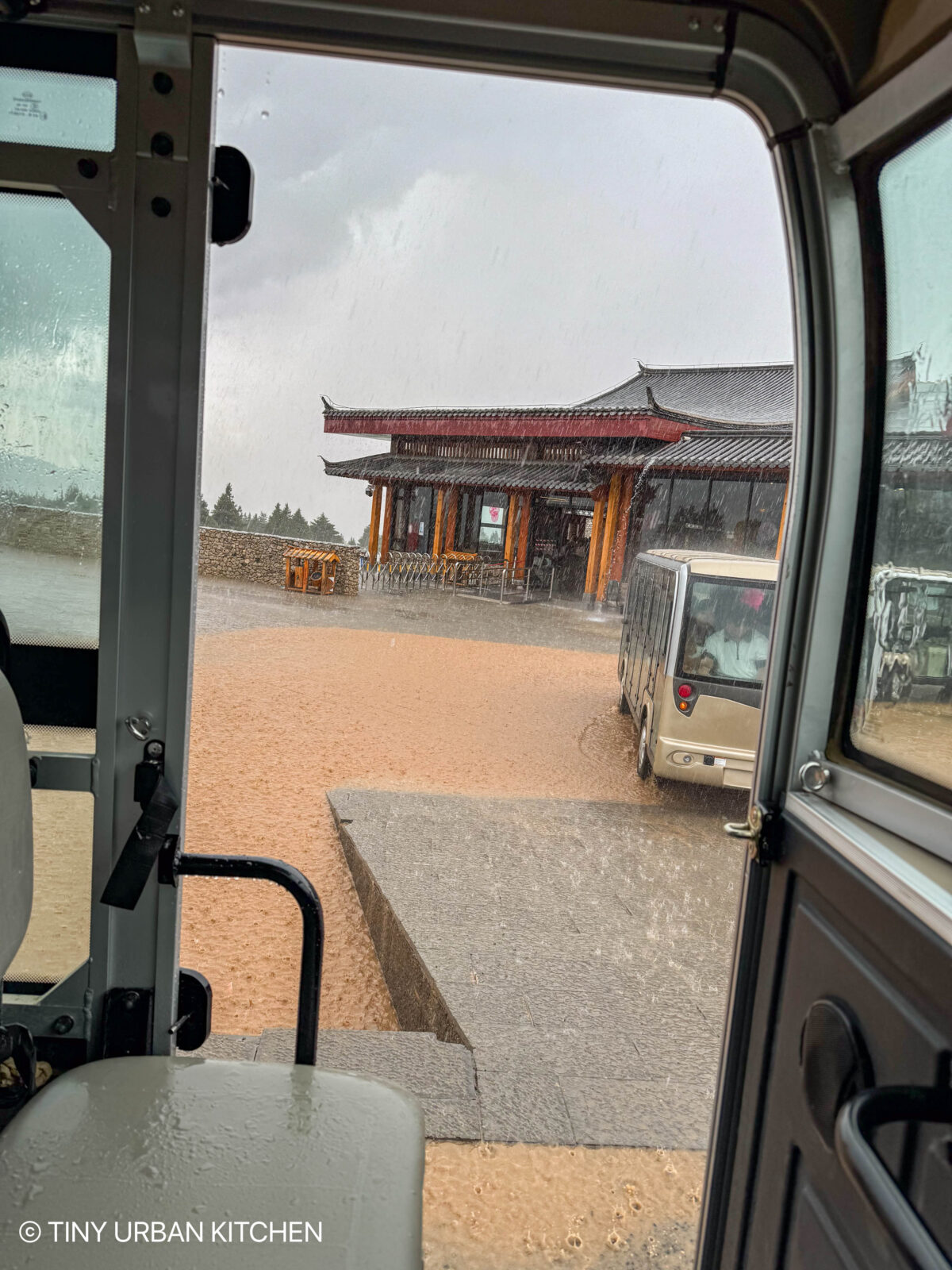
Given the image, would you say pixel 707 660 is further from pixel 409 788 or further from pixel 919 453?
pixel 919 453

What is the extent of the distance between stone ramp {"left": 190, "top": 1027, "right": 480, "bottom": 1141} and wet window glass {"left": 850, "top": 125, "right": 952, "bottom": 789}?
1.30 m

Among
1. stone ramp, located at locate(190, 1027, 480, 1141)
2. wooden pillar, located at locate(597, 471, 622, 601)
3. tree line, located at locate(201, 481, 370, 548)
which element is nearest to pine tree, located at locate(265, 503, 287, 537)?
tree line, located at locate(201, 481, 370, 548)

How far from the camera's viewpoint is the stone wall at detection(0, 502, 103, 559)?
95 centimetres

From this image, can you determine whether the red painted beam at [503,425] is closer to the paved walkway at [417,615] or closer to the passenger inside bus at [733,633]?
the paved walkway at [417,615]

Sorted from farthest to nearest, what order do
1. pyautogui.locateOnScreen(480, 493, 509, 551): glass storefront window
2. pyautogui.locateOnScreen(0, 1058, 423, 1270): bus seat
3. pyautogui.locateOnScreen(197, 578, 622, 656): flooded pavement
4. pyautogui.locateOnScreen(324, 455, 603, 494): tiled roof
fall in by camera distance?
pyautogui.locateOnScreen(197, 578, 622, 656): flooded pavement
pyautogui.locateOnScreen(480, 493, 509, 551): glass storefront window
pyautogui.locateOnScreen(324, 455, 603, 494): tiled roof
pyautogui.locateOnScreen(0, 1058, 423, 1270): bus seat

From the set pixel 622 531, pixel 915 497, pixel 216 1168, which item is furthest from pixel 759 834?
pixel 622 531

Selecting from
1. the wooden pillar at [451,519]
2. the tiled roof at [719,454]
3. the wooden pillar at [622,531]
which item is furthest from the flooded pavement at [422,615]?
the tiled roof at [719,454]

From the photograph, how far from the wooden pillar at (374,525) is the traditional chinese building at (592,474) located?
0.03 m

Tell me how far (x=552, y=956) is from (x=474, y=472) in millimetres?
10447

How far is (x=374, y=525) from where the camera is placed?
1510cm

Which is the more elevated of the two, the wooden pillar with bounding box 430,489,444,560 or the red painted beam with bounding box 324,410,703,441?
the red painted beam with bounding box 324,410,703,441

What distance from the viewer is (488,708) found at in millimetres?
10156

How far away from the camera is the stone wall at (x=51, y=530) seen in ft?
3.13

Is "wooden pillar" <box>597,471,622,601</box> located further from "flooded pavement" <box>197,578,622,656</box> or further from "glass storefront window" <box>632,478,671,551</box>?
"flooded pavement" <box>197,578,622,656</box>
